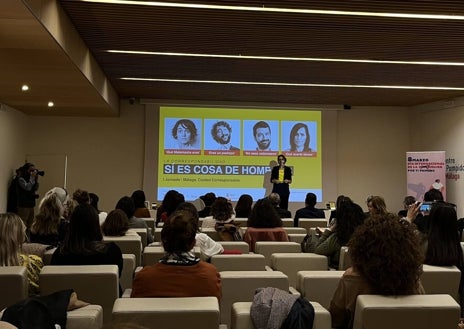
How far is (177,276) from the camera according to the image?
242 cm

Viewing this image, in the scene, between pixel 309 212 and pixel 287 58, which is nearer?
pixel 309 212

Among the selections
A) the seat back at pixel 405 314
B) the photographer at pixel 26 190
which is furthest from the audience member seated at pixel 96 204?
the seat back at pixel 405 314

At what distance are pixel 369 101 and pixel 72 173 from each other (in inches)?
300

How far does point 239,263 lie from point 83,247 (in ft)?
3.58

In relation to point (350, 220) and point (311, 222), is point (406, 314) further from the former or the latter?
point (311, 222)

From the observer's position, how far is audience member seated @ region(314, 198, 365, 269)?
3980mm

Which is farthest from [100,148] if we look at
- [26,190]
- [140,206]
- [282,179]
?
[140,206]

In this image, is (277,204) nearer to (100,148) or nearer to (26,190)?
(26,190)

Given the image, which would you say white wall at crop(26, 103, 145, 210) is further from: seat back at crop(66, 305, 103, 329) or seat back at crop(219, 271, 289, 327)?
seat back at crop(66, 305, 103, 329)

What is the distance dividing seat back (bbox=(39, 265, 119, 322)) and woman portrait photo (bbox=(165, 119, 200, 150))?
8.83 m

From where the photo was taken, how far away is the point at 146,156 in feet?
37.6

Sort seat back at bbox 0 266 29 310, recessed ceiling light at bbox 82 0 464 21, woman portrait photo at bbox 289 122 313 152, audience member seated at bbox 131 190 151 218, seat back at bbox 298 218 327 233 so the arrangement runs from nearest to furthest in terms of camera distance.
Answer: seat back at bbox 0 266 29 310 → recessed ceiling light at bbox 82 0 464 21 → seat back at bbox 298 218 327 233 → audience member seated at bbox 131 190 151 218 → woman portrait photo at bbox 289 122 313 152

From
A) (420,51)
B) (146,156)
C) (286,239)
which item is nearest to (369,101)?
(420,51)

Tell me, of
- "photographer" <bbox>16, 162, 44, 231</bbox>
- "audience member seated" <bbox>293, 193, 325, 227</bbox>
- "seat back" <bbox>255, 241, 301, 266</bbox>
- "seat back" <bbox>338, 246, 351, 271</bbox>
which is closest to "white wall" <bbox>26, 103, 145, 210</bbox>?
"photographer" <bbox>16, 162, 44, 231</bbox>
